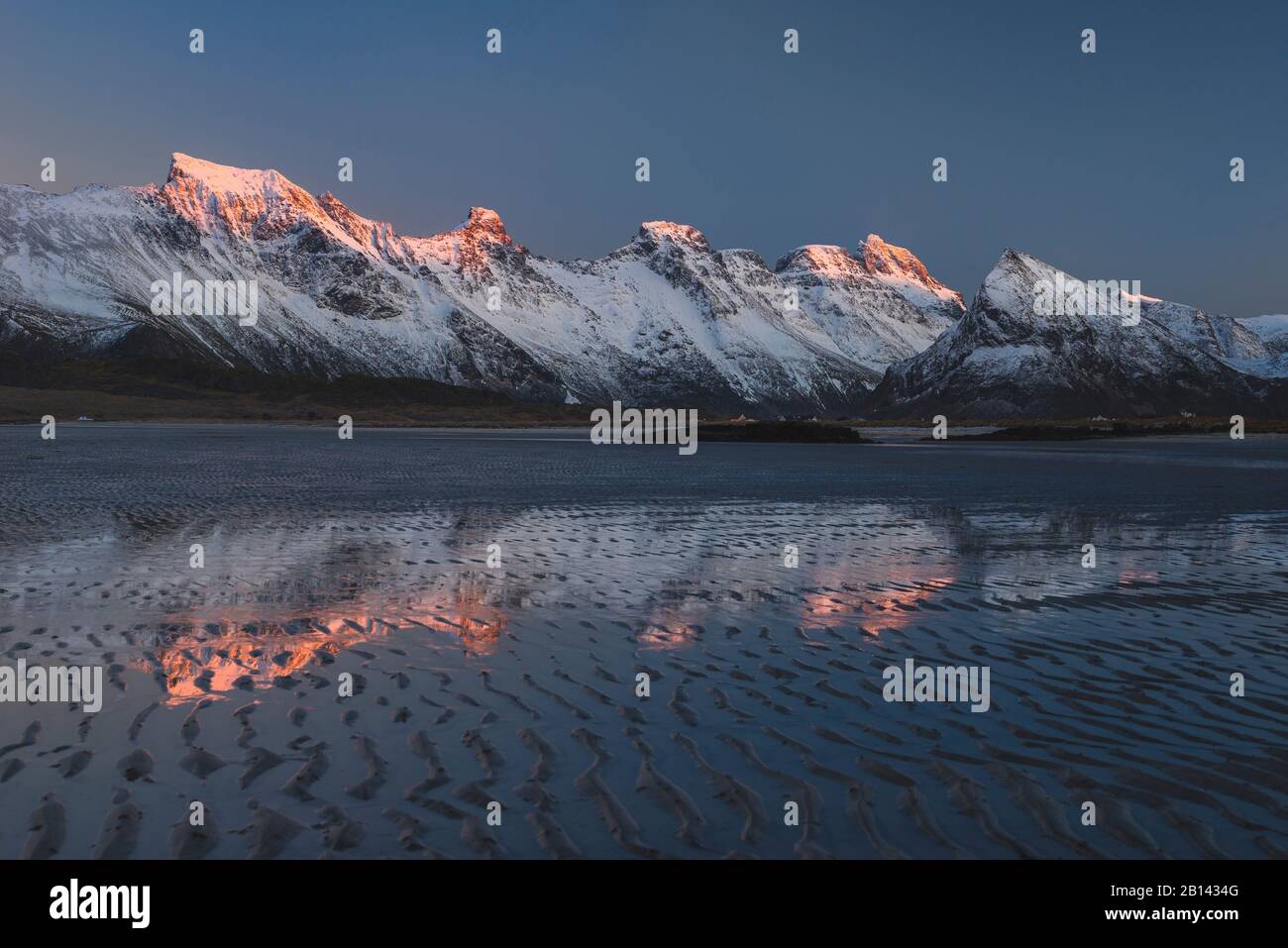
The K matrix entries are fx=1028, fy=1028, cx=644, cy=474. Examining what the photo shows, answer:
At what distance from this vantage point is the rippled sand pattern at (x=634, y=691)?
26.5 ft

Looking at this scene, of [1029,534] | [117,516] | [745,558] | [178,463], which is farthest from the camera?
→ [178,463]

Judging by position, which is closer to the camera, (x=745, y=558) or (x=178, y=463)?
(x=745, y=558)

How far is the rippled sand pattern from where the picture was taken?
8.07 m

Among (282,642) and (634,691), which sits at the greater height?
(282,642)

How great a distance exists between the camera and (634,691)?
12.1 metres

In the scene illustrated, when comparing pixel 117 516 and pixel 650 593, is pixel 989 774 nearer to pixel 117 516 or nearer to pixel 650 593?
pixel 650 593

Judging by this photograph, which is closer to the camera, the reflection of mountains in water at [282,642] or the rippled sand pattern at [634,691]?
the rippled sand pattern at [634,691]

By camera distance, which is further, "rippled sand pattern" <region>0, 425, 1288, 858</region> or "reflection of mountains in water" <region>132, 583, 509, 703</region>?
"reflection of mountains in water" <region>132, 583, 509, 703</region>

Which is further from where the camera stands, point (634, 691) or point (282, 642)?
point (282, 642)

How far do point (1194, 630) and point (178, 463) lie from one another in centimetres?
5379

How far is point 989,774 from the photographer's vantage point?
9.21 metres

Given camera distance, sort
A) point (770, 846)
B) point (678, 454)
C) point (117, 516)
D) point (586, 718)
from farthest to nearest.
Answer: point (678, 454) → point (117, 516) → point (586, 718) → point (770, 846)
